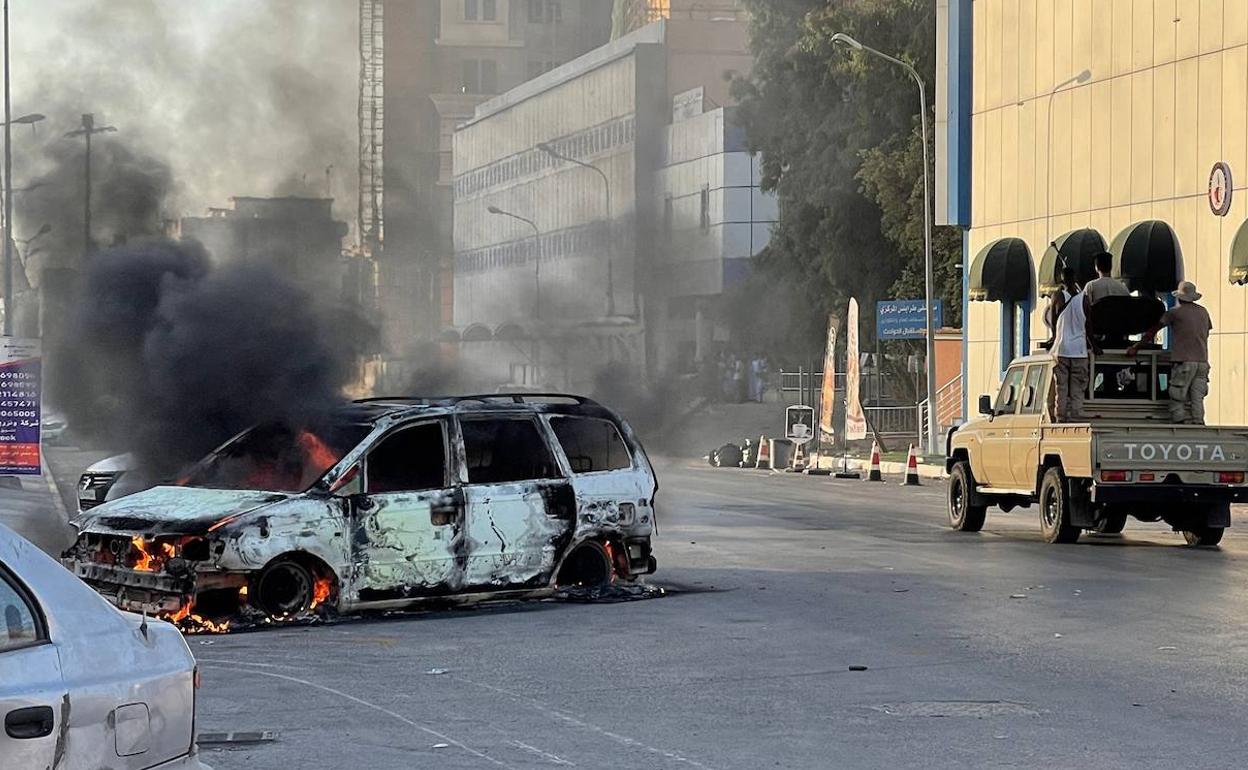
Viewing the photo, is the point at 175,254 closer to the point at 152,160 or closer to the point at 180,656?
the point at 152,160

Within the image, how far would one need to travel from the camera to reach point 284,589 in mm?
13719

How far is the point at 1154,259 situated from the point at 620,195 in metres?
55.4

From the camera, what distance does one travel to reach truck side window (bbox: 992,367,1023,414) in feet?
73.1

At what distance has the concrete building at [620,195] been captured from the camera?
2242 inches

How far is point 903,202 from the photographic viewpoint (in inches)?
2290

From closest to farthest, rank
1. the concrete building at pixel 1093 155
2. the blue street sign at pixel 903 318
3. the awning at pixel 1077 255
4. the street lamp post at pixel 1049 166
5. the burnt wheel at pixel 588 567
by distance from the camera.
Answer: the burnt wheel at pixel 588 567
the concrete building at pixel 1093 155
the awning at pixel 1077 255
the street lamp post at pixel 1049 166
the blue street sign at pixel 903 318

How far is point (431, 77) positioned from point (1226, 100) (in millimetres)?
31750

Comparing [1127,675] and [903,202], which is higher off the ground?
[903,202]

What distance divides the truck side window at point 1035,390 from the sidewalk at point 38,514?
9610 millimetres

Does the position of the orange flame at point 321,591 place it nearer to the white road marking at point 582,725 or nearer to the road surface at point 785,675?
the road surface at point 785,675

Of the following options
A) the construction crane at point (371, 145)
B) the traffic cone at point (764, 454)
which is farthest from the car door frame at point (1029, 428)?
the traffic cone at point (764, 454)

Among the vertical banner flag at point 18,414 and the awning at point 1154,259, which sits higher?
the awning at point 1154,259

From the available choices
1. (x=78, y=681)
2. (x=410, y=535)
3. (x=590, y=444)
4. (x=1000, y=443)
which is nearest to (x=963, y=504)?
(x=1000, y=443)

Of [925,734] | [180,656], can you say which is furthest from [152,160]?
[180,656]
